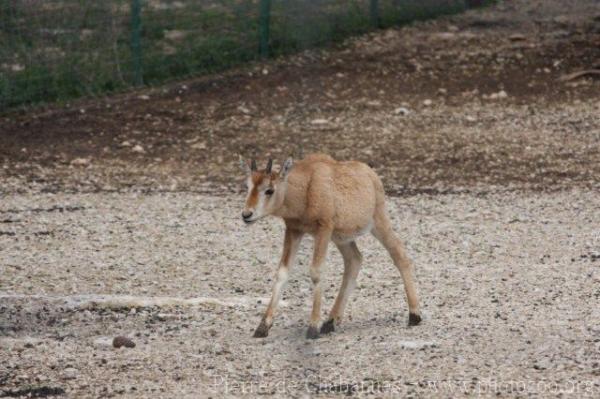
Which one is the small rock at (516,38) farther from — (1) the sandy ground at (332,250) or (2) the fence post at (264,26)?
(2) the fence post at (264,26)

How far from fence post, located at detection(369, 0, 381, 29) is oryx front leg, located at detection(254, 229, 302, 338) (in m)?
11.5

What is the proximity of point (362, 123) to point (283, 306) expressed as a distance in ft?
21.2

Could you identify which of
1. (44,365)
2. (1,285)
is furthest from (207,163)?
(44,365)

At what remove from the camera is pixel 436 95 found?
1655 centimetres

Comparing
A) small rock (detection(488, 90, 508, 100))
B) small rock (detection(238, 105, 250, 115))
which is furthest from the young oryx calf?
small rock (detection(488, 90, 508, 100))

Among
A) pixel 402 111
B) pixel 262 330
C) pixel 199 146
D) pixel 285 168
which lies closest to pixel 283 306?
pixel 262 330

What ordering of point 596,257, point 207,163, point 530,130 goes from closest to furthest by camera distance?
point 596,257, point 207,163, point 530,130

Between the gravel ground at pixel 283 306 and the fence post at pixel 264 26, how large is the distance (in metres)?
5.36

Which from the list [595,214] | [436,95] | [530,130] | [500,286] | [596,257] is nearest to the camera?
[500,286]

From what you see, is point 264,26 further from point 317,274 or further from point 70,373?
point 70,373

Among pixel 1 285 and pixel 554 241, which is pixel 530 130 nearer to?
pixel 554 241

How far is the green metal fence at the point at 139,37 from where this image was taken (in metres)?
15.2

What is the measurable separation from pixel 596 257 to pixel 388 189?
10.1 feet

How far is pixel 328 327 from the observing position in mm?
8469
